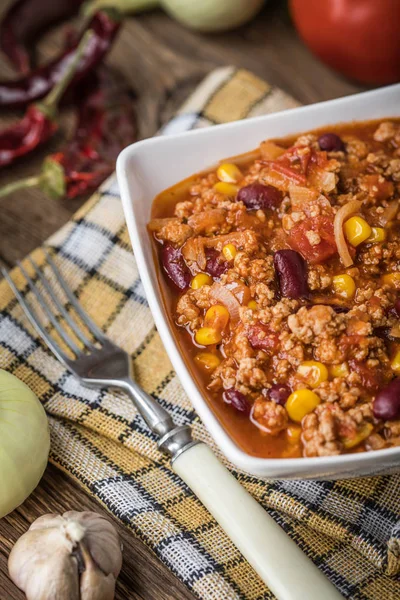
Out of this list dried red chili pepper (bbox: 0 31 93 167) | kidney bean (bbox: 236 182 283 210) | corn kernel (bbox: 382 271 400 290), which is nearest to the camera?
corn kernel (bbox: 382 271 400 290)

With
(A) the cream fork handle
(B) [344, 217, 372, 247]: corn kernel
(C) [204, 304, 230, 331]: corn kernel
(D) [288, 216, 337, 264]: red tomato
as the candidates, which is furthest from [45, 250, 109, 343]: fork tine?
(B) [344, 217, 372, 247]: corn kernel

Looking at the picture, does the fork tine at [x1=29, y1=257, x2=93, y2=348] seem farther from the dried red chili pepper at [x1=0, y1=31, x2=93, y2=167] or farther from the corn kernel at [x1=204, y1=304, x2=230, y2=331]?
the dried red chili pepper at [x1=0, y1=31, x2=93, y2=167]

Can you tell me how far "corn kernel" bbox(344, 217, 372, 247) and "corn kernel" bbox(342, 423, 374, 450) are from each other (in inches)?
36.8

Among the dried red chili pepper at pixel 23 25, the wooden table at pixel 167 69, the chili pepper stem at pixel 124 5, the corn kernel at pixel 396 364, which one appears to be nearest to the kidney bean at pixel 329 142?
the corn kernel at pixel 396 364

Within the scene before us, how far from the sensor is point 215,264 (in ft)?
11.9

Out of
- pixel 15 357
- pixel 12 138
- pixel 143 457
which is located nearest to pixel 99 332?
pixel 15 357

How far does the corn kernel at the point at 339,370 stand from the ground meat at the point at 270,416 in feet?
0.94

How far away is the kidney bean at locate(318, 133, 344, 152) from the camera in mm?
3973

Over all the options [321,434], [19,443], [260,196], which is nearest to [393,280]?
[260,196]

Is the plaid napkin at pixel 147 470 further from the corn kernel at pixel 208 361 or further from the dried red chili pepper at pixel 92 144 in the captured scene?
the corn kernel at pixel 208 361

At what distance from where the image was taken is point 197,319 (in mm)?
3570

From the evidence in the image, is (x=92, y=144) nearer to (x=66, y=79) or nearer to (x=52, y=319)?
(x=66, y=79)

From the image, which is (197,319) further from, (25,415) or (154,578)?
(154,578)

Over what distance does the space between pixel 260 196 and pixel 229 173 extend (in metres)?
0.36
